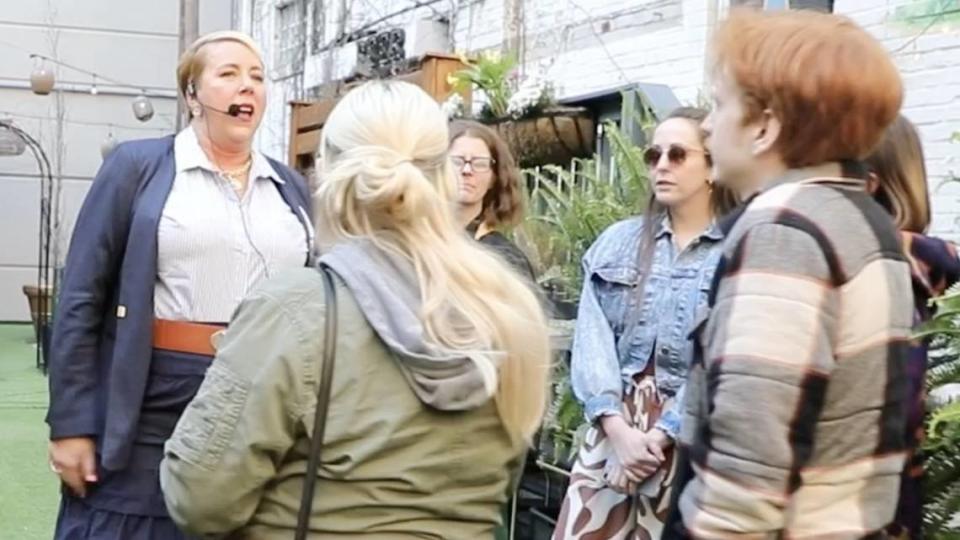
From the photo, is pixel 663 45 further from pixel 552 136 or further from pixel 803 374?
pixel 803 374

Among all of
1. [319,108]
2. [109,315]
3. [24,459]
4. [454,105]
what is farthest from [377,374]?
[319,108]

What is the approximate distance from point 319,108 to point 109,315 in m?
6.05

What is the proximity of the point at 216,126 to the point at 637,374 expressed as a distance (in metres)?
1.18

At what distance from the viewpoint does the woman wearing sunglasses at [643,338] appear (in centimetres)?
311

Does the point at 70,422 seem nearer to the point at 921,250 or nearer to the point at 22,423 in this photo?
the point at 921,250

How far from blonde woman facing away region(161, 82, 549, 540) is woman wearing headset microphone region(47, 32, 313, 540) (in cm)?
87

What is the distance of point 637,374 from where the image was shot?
324cm

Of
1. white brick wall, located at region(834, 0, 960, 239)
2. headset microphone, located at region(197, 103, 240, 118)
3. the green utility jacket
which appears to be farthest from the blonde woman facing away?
white brick wall, located at region(834, 0, 960, 239)

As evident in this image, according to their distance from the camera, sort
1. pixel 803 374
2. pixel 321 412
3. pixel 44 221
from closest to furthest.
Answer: pixel 803 374, pixel 321 412, pixel 44 221

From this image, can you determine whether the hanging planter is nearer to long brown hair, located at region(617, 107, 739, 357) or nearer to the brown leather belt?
long brown hair, located at region(617, 107, 739, 357)

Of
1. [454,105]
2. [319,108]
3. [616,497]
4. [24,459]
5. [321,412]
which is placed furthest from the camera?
[319,108]

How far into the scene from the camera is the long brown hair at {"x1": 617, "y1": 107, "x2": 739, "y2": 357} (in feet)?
10.6

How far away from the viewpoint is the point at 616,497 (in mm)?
3205

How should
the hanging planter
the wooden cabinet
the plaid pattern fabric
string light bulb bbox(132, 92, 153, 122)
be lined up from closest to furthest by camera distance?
the plaid pattern fabric, the hanging planter, the wooden cabinet, string light bulb bbox(132, 92, 153, 122)
